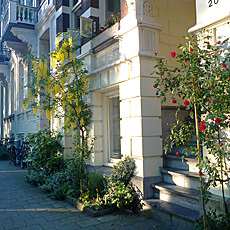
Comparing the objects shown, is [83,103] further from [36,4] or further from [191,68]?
[36,4]

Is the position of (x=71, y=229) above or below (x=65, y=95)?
below

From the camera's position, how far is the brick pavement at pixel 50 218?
4.41 m

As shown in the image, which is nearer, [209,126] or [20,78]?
[209,126]

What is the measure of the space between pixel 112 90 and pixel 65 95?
119 centimetres

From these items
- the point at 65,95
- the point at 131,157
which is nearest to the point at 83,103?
the point at 65,95

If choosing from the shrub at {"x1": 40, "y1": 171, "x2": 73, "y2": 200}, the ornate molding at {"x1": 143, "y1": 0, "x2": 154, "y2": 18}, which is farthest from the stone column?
the shrub at {"x1": 40, "y1": 171, "x2": 73, "y2": 200}

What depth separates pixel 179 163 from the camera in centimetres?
527

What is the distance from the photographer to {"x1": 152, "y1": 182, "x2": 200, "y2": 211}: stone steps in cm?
425

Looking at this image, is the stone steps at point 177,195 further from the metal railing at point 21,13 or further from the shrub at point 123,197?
the metal railing at point 21,13

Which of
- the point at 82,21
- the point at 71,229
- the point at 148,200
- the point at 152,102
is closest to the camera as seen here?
the point at 71,229

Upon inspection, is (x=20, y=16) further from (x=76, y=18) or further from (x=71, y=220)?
(x=71, y=220)

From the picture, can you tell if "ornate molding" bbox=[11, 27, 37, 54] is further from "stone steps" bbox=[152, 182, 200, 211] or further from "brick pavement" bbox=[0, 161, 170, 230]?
"stone steps" bbox=[152, 182, 200, 211]

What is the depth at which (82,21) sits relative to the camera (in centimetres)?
716

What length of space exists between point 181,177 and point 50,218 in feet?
8.23
